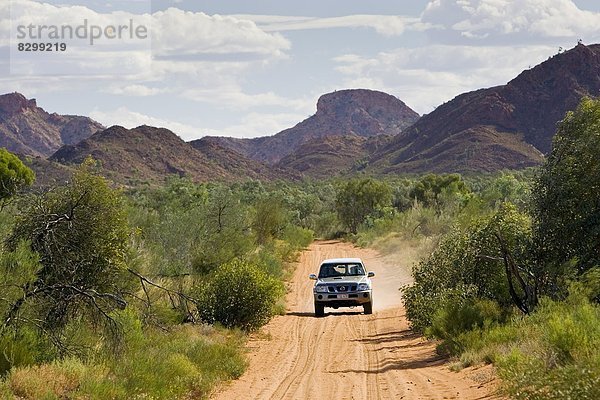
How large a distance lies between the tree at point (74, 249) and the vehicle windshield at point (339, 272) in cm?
823

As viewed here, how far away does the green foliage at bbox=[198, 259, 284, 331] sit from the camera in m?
19.7

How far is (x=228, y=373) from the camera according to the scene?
14211 mm

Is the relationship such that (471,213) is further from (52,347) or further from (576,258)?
(52,347)

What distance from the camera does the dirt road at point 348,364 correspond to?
40.2 ft

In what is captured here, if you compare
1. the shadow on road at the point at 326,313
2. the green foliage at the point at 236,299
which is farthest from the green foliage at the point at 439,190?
the green foliage at the point at 236,299

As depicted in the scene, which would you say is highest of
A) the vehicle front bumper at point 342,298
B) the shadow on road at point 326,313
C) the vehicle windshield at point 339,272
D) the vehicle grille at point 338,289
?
the vehicle windshield at point 339,272

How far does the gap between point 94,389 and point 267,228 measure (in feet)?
128

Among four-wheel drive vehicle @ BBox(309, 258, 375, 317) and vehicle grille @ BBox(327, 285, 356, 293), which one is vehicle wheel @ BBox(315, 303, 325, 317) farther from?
vehicle grille @ BBox(327, 285, 356, 293)

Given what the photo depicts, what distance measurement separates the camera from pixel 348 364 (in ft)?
49.9

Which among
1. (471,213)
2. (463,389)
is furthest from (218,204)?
(463,389)

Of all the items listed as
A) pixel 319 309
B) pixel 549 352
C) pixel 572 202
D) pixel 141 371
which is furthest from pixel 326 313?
pixel 549 352

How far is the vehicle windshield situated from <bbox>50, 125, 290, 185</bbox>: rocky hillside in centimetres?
9248

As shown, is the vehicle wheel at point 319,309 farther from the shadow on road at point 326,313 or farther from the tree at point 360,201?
the tree at point 360,201

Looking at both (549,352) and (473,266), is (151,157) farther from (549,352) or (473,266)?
(549,352)
